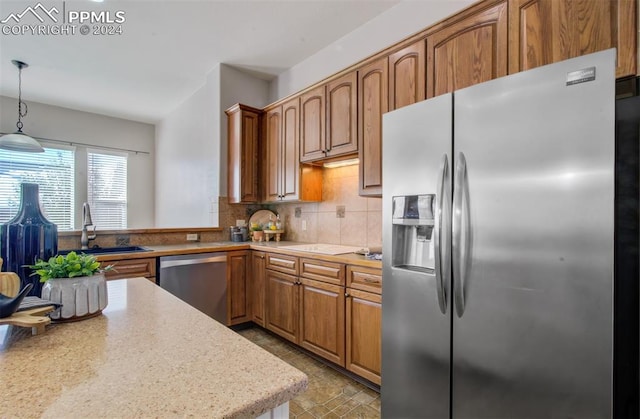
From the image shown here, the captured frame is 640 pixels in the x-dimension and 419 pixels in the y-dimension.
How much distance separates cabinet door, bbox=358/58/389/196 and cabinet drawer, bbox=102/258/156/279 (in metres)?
1.85

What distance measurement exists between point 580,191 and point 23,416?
1483 mm

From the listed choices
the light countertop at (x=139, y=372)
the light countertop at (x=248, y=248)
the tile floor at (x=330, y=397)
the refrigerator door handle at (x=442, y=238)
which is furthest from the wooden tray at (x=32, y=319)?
the light countertop at (x=248, y=248)

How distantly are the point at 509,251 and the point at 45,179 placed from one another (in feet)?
19.4

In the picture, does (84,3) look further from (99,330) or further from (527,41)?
(527,41)

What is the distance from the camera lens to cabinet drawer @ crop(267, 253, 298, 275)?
2.54m

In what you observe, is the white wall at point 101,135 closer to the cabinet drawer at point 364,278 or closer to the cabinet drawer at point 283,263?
the cabinet drawer at point 283,263

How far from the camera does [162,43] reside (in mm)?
3051

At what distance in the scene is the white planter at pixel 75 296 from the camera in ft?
2.66

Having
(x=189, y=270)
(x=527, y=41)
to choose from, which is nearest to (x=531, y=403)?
(x=527, y=41)

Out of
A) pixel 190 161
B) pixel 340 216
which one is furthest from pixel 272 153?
pixel 190 161

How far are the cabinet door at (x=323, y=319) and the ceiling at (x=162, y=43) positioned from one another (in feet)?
7.63

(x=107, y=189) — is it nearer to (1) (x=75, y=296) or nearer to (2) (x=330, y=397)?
(2) (x=330, y=397)

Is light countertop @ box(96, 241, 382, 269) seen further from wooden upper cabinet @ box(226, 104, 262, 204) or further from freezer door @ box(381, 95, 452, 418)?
wooden upper cabinet @ box(226, 104, 262, 204)

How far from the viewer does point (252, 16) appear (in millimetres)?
2652
